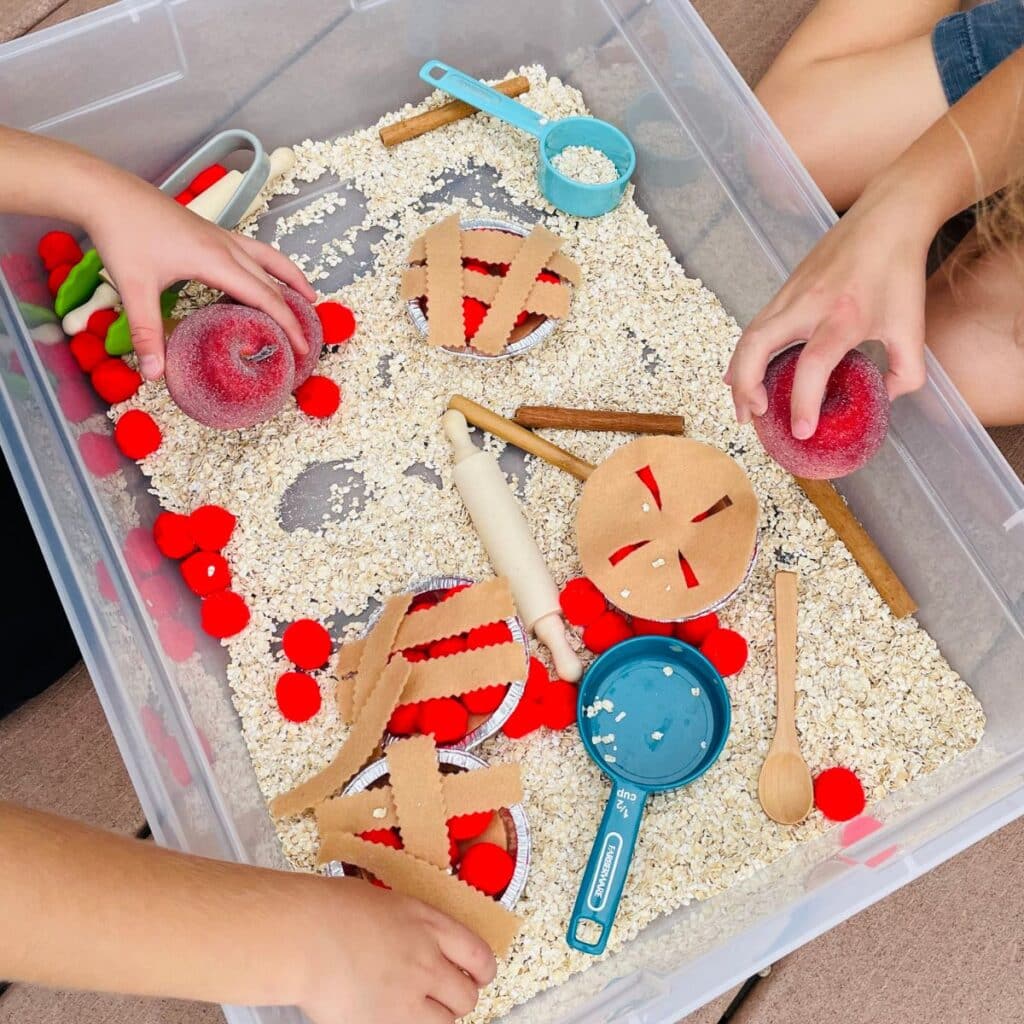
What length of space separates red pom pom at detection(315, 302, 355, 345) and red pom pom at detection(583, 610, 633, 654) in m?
0.38

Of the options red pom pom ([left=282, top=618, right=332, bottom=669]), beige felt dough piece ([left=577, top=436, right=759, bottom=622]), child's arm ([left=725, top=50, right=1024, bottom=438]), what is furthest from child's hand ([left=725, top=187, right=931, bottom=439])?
red pom pom ([left=282, top=618, right=332, bottom=669])

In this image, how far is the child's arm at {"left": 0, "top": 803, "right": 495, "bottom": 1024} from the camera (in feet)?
1.78

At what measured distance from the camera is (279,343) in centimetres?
84

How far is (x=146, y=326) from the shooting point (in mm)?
828

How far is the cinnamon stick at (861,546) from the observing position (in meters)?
0.90

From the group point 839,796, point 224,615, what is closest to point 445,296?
point 224,615

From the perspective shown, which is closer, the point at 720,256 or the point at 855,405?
the point at 855,405

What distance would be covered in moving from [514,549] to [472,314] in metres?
0.25

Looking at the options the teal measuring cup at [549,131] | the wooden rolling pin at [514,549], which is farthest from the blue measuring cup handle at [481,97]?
the wooden rolling pin at [514,549]

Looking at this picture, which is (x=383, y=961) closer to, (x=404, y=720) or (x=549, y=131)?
(x=404, y=720)

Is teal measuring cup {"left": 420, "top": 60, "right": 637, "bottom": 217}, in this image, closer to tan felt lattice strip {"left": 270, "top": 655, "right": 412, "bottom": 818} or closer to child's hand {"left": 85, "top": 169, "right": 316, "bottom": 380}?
child's hand {"left": 85, "top": 169, "right": 316, "bottom": 380}

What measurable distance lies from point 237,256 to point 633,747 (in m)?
0.55

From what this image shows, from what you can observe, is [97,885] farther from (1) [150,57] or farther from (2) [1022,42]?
(2) [1022,42]

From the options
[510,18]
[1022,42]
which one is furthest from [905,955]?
[510,18]
